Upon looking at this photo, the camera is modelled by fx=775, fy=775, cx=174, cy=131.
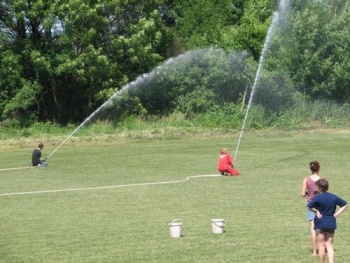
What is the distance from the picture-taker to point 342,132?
52.9 meters

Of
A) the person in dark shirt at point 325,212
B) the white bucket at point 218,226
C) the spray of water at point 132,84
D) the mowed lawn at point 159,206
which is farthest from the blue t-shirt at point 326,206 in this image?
the spray of water at point 132,84

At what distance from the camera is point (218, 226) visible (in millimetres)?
16844

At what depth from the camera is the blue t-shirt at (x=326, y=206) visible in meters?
12.7

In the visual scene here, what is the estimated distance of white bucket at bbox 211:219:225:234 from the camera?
16.8 meters

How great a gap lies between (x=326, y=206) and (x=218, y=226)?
14.6ft

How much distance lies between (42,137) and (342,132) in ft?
66.4

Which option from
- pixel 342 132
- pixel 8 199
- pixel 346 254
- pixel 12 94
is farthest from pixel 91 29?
pixel 346 254

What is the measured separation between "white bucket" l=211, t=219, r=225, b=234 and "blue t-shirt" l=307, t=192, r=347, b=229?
4176mm

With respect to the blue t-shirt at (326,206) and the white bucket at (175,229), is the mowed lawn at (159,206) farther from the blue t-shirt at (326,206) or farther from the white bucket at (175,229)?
the blue t-shirt at (326,206)

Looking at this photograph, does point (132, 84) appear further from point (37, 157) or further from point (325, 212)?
point (325, 212)

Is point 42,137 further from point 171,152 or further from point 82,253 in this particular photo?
point 82,253

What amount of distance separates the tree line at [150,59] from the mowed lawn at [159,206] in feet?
45.7

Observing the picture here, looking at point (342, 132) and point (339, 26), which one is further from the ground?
point (339, 26)

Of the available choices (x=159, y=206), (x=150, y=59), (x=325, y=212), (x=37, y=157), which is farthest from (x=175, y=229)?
(x=150, y=59)
